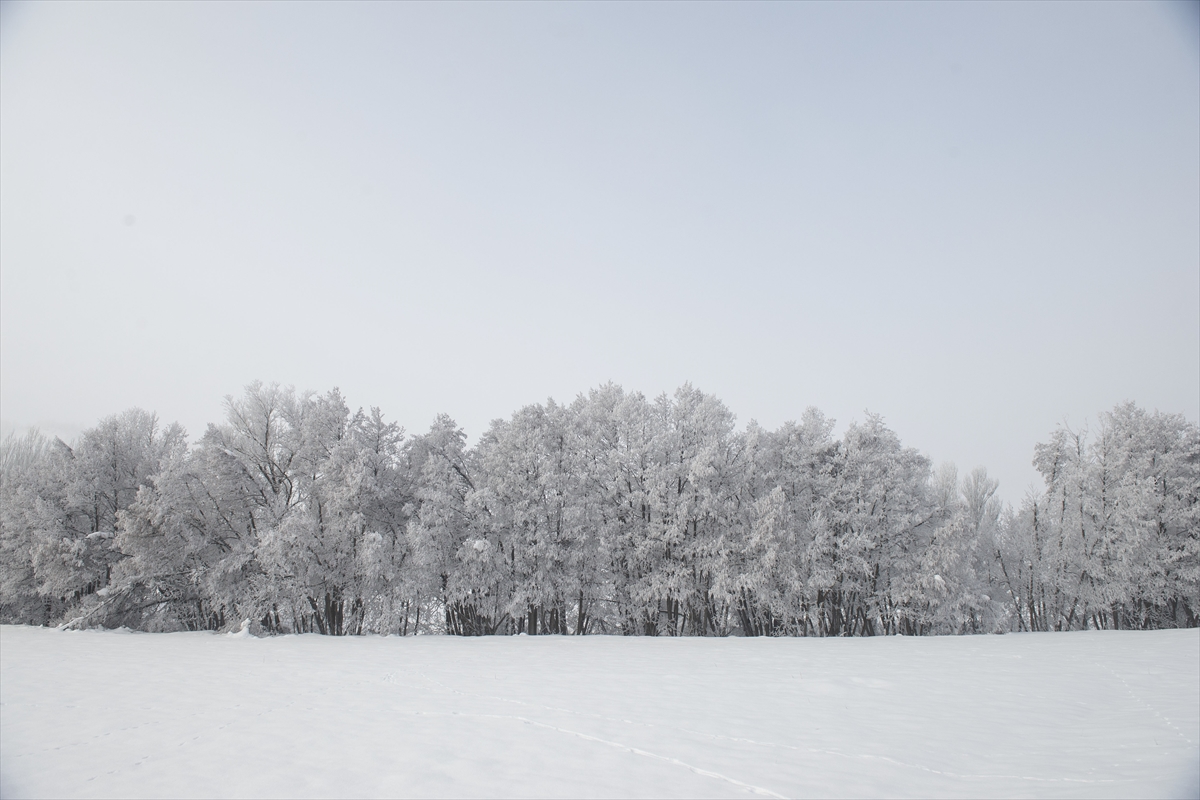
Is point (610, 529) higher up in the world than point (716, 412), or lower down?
lower down

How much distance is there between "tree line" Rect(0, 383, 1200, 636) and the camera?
31969mm

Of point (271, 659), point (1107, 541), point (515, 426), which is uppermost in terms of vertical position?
point (515, 426)

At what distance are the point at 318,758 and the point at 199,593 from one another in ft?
98.9

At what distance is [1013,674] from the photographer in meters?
17.0

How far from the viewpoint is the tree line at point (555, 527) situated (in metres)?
32.0

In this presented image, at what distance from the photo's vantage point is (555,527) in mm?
33688

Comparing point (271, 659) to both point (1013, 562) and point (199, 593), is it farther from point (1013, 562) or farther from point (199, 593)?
point (1013, 562)

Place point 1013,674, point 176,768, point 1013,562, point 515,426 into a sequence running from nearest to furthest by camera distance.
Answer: point 176,768, point 1013,674, point 515,426, point 1013,562

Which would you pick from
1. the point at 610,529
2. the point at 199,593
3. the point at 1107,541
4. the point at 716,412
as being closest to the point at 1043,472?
the point at 1107,541

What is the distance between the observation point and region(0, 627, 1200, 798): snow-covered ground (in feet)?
27.5

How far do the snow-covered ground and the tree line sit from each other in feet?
36.8

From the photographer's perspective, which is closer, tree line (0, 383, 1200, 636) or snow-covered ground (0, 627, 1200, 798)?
→ snow-covered ground (0, 627, 1200, 798)

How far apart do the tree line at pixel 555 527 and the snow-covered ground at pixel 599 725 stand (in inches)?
442

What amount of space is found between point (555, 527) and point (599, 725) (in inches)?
891
